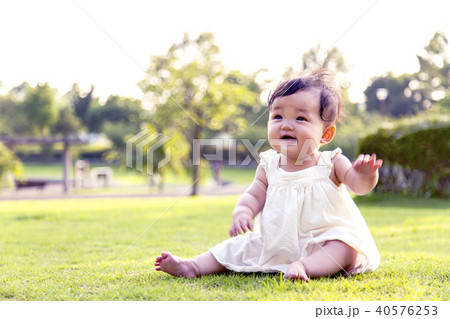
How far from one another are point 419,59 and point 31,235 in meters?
26.0

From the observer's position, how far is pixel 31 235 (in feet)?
14.7

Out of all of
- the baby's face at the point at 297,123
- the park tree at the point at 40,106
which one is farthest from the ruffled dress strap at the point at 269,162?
the park tree at the point at 40,106

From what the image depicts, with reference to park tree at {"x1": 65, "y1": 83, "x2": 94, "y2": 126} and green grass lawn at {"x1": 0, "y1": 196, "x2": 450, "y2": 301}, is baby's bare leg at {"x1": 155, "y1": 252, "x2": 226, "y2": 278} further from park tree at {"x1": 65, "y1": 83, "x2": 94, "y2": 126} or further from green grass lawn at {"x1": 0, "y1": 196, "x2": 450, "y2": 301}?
park tree at {"x1": 65, "y1": 83, "x2": 94, "y2": 126}

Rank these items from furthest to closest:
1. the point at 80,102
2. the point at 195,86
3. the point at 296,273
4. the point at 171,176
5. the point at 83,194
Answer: the point at 80,102 → the point at 171,176 → the point at 83,194 → the point at 195,86 → the point at 296,273

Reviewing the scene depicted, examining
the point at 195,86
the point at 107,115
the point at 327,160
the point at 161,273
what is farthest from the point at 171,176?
the point at 327,160

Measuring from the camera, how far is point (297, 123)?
2.40m

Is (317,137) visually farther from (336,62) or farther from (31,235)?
(336,62)

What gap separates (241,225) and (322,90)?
0.83 metres

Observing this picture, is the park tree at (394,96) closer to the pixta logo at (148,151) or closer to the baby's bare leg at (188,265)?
the pixta logo at (148,151)

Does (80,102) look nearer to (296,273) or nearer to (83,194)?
(83,194)

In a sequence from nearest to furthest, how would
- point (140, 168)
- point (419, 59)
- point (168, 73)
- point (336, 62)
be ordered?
point (168, 73) < point (140, 168) < point (336, 62) < point (419, 59)

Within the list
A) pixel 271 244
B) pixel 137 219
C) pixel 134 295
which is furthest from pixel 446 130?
pixel 134 295

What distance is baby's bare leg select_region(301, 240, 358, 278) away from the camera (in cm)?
217

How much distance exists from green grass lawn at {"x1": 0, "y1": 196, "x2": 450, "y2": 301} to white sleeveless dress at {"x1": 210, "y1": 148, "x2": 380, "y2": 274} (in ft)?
0.32
